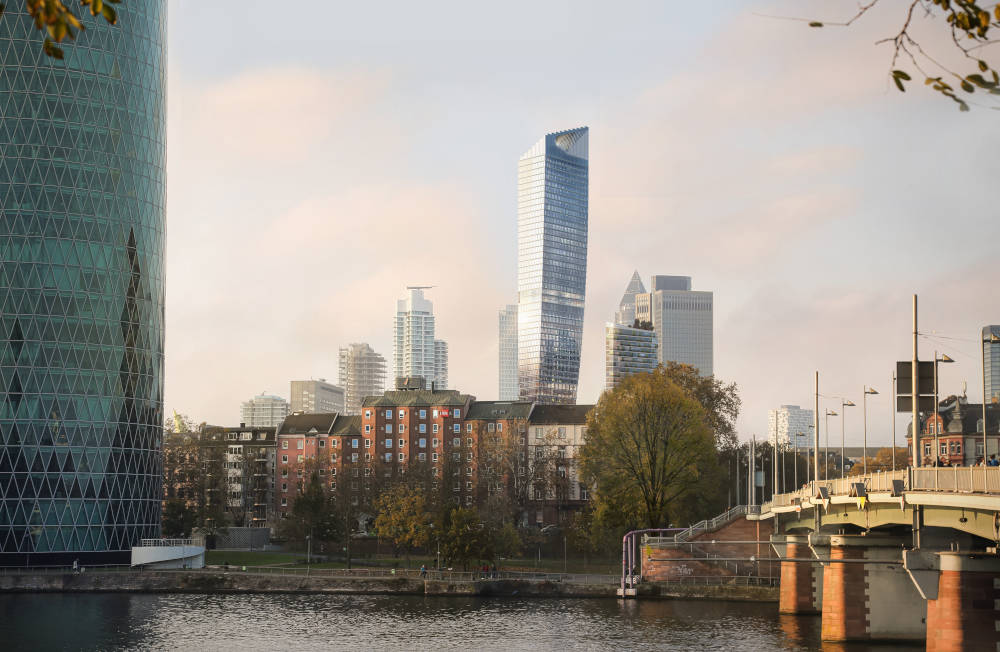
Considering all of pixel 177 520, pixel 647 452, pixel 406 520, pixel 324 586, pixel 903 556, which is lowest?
pixel 324 586

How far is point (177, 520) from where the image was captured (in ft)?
540

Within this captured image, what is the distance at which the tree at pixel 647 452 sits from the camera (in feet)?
408

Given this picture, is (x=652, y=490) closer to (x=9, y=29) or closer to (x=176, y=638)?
(x=176, y=638)

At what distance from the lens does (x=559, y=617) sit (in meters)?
94.8

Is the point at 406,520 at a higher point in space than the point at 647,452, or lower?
lower

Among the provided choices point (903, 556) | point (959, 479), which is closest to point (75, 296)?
point (903, 556)

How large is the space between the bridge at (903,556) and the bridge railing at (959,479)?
2.0 inches

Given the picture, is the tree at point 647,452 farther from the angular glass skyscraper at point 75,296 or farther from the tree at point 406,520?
the angular glass skyscraper at point 75,296

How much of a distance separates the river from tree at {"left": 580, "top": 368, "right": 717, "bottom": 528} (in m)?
16.7

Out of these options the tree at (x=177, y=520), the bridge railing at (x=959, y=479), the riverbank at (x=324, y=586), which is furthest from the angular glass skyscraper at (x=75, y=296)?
the bridge railing at (x=959, y=479)

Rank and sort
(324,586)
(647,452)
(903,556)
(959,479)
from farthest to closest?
(647,452)
(324,586)
(903,556)
(959,479)

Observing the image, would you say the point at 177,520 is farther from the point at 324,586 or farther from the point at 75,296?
the point at 324,586

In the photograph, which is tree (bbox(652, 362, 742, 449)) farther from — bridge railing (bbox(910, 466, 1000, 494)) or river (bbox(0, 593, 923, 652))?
bridge railing (bbox(910, 466, 1000, 494))

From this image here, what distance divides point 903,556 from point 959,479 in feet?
27.7
